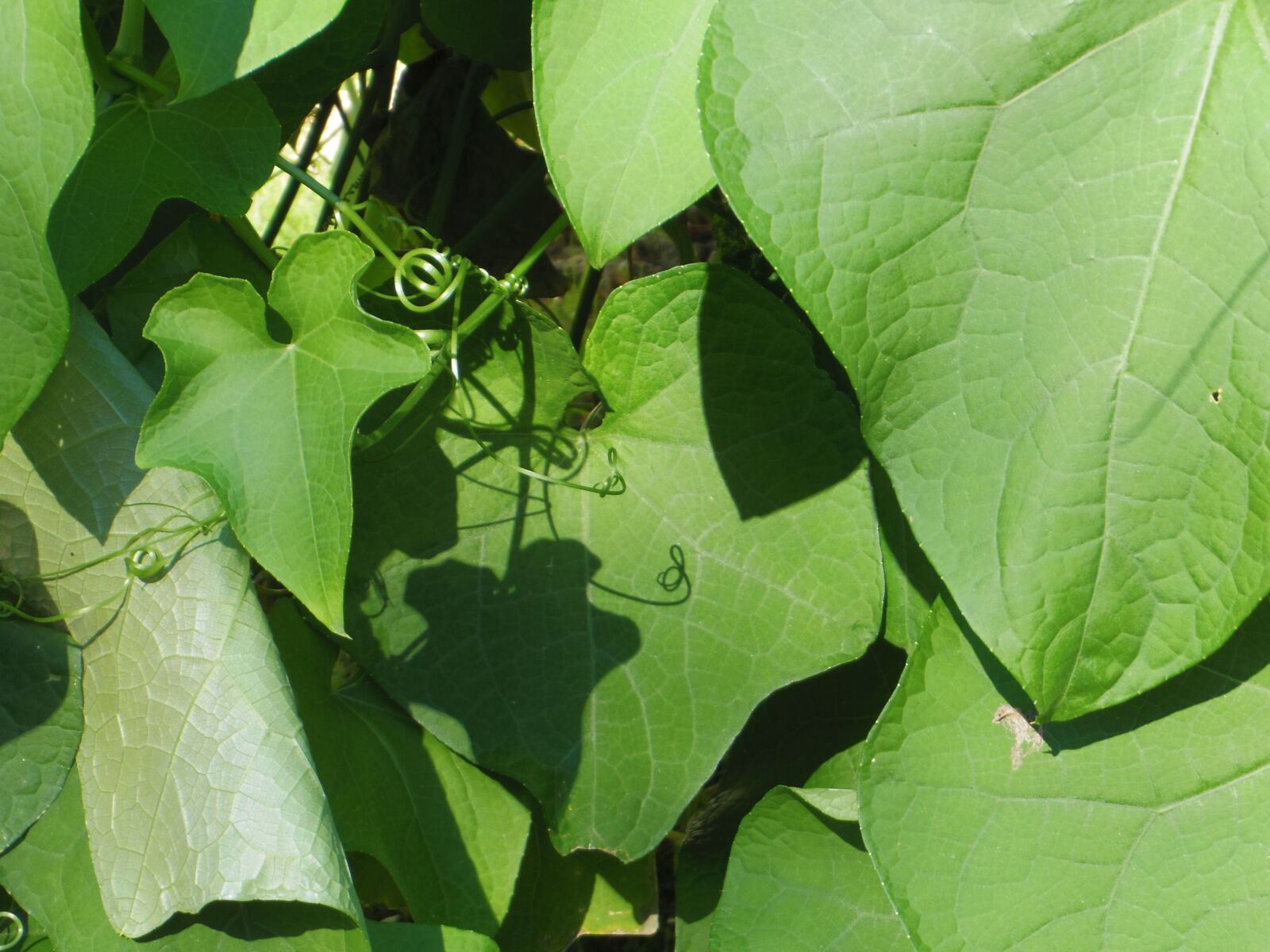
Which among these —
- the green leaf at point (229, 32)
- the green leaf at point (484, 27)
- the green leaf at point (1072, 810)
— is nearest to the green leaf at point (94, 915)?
the green leaf at point (1072, 810)

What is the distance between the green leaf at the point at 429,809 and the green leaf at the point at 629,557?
0.18ft

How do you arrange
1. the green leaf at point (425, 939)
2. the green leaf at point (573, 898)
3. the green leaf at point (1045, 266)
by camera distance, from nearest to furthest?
1. the green leaf at point (1045, 266)
2. the green leaf at point (425, 939)
3. the green leaf at point (573, 898)

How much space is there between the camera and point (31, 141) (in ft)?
2.00

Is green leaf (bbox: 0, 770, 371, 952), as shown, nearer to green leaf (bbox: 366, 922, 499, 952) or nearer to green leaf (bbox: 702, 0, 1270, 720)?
green leaf (bbox: 366, 922, 499, 952)

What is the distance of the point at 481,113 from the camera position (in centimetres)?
121

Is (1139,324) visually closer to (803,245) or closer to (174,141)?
(803,245)

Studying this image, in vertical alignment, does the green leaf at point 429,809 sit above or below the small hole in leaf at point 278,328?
below

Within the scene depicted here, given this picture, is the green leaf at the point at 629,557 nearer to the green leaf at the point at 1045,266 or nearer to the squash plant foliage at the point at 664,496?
the squash plant foliage at the point at 664,496

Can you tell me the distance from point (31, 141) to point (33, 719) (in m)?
0.42

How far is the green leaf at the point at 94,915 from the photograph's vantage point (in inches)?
30.2

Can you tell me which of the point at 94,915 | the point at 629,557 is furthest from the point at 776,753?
the point at 94,915

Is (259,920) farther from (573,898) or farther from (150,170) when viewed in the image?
(150,170)

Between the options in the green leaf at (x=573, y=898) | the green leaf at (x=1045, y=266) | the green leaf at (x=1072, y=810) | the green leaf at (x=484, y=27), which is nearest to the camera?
the green leaf at (x=1045, y=266)

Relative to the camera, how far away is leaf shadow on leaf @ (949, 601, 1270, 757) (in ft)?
2.38
